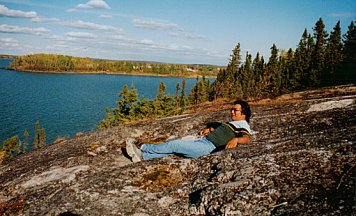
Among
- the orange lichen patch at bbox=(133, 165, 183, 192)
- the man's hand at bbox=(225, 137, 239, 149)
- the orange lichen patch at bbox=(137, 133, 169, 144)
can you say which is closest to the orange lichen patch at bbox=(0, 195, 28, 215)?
the orange lichen patch at bbox=(133, 165, 183, 192)

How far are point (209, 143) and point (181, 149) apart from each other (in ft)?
2.91

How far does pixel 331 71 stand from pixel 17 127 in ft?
246

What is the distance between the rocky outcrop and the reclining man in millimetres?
325

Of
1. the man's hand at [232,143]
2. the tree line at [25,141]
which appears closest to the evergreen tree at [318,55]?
the tree line at [25,141]

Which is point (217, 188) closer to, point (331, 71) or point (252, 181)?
point (252, 181)

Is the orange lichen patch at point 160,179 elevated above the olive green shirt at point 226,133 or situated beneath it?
situated beneath

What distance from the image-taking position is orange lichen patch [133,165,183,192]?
661 centimetres

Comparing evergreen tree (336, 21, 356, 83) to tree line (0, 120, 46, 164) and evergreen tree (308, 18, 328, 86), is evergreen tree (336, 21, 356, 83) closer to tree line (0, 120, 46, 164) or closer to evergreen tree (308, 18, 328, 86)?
evergreen tree (308, 18, 328, 86)

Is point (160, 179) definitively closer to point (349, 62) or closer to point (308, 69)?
point (349, 62)

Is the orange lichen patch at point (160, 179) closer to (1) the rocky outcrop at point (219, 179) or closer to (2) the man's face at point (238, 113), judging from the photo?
(1) the rocky outcrop at point (219, 179)

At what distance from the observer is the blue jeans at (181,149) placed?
7.89 meters

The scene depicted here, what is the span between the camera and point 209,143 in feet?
26.9

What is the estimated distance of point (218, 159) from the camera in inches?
283

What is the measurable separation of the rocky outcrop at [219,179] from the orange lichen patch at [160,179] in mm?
24
